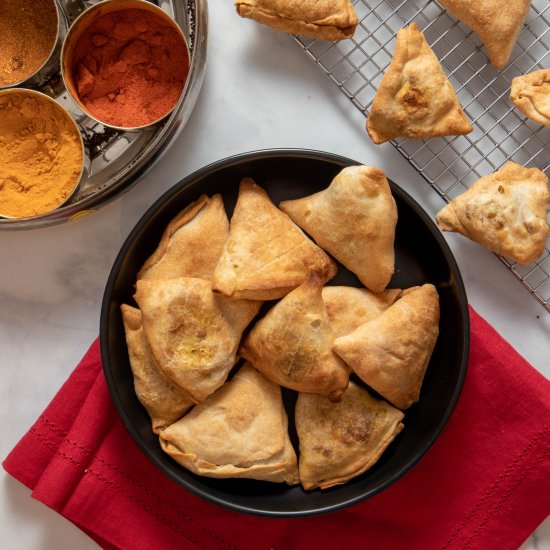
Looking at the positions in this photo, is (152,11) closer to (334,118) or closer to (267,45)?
(267,45)

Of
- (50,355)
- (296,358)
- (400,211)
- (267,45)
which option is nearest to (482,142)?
(400,211)

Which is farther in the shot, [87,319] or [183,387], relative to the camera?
[87,319]

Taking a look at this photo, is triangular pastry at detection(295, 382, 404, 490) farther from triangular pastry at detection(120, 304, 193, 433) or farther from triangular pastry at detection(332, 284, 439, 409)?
triangular pastry at detection(120, 304, 193, 433)

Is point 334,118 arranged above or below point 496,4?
below

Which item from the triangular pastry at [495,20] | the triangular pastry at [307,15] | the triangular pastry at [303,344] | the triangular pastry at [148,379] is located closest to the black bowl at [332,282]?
the triangular pastry at [148,379]

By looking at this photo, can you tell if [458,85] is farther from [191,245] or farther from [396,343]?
[191,245]

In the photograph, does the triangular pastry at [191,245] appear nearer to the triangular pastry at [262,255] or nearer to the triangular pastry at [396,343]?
the triangular pastry at [262,255]
